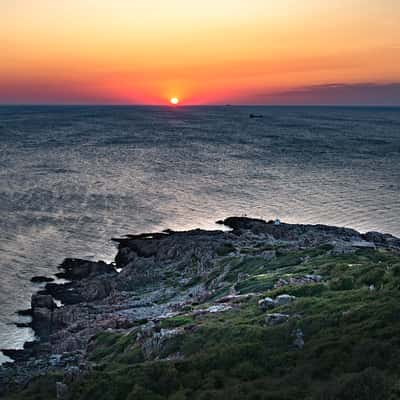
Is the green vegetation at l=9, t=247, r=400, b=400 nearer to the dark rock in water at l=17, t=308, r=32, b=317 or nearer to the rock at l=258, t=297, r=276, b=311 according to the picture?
the rock at l=258, t=297, r=276, b=311

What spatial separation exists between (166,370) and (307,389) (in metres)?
7.40

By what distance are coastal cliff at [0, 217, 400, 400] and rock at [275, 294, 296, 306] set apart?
0.08 meters

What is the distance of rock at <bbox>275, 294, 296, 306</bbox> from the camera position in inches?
1275

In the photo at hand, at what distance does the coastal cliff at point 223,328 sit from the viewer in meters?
22.2

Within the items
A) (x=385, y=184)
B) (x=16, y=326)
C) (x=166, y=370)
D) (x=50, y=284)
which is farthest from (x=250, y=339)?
(x=385, y=184)

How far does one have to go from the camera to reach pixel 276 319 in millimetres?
28625

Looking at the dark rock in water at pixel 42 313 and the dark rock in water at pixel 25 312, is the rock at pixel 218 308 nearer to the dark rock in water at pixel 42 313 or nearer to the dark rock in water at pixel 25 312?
the dark rock in water at pixel 42 313

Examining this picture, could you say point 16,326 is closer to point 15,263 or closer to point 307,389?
point 15,263

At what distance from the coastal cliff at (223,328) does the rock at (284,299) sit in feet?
0.27

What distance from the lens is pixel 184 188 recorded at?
362 feet

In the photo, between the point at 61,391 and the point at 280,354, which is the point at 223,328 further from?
the point at 61,391

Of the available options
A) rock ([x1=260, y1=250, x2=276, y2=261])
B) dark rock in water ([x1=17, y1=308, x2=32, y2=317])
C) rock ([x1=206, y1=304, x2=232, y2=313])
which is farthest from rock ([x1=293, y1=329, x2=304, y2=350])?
dark rock in water ([x1=17, y1=308, x2=32, y2=317])

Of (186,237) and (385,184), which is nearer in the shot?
(186,237)

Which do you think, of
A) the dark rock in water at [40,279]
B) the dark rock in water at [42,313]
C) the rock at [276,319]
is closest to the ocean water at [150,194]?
the dark rock in water at [40,279]
